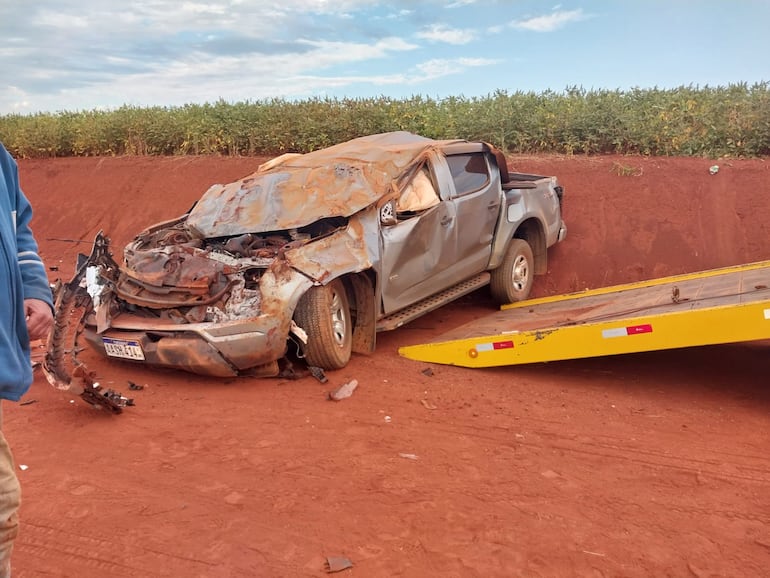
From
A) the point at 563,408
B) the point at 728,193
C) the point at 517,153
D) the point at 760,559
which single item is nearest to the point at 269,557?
the point at 760,559

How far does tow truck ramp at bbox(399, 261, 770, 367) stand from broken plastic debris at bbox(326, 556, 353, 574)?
2868 mm

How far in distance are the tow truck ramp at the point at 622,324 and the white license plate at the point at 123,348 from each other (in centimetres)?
235

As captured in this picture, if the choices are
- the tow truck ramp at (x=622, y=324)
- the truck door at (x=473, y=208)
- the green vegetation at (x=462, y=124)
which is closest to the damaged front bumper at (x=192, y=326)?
the tow truck ramp at (x=622, y=324)

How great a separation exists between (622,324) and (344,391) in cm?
223

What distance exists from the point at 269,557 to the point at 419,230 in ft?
12.1

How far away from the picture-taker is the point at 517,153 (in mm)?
11906

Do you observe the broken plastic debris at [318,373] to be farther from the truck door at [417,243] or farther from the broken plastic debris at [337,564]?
the broken plastic debris at [337,564]

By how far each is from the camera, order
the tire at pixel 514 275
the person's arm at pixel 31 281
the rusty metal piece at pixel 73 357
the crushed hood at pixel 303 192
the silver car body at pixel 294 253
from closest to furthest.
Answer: the person's arm at pixel 31 281 < the rusty metal piece at pixel 73 357 < the silver car body at pixel 294 253 < the crushed hood at pixel 303 192 < the tire at pixel 514 275

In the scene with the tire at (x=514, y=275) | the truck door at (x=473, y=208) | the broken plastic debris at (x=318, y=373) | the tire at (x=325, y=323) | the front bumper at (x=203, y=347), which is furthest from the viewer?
the tire at (x=514, y=275)

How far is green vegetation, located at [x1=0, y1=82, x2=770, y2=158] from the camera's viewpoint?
10.9 meters

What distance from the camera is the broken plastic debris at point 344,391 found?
5207 millimetres

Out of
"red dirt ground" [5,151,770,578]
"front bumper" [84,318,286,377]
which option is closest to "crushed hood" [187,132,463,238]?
"front bumper" [84,318,286,377]

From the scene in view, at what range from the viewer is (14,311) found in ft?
7.61

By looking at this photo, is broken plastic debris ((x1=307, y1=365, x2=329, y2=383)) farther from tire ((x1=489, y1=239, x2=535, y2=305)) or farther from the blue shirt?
the blue shirt
